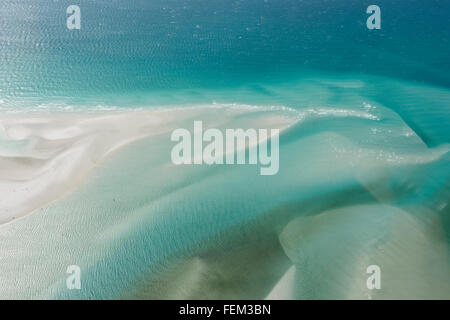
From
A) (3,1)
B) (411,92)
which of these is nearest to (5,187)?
(411,92)

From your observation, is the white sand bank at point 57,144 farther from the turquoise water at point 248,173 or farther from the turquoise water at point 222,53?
the turquoise water at point 222,53

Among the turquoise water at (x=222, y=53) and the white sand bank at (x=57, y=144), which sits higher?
the turquoise water at (x=222, y=53)

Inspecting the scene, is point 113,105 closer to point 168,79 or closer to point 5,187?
point 168,79

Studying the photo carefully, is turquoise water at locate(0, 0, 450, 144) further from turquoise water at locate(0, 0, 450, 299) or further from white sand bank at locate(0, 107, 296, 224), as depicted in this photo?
white sand bank at locate(0, 107, 296, 224)

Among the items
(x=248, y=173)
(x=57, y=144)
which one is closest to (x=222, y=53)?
(x=248, y=173)

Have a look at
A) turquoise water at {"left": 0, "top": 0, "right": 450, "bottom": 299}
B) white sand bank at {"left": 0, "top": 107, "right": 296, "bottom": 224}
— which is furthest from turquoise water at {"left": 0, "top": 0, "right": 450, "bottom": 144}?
white sand bank at {"left": 0, "top": 107, "right": 296, "bottom": 224}

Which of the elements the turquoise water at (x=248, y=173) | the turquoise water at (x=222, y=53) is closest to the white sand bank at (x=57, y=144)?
the turquoise water at (x=248, y=173)

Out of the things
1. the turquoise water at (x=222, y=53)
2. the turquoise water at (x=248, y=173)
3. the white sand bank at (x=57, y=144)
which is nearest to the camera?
the turquoise water at (x=248, y=173)

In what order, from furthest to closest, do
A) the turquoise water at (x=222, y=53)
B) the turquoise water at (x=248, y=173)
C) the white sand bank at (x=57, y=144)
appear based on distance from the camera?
the turquoise water at (x=222, y=53), the white sand bank at (x=57, y=144), the turquoise water at (x=248, y=173)

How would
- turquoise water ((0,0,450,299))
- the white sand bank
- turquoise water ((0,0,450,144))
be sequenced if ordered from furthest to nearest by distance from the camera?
1. turquoise water ((0,0,450,144))
2. the white sand bank
3. turquoise water ((0,0,450,299))
